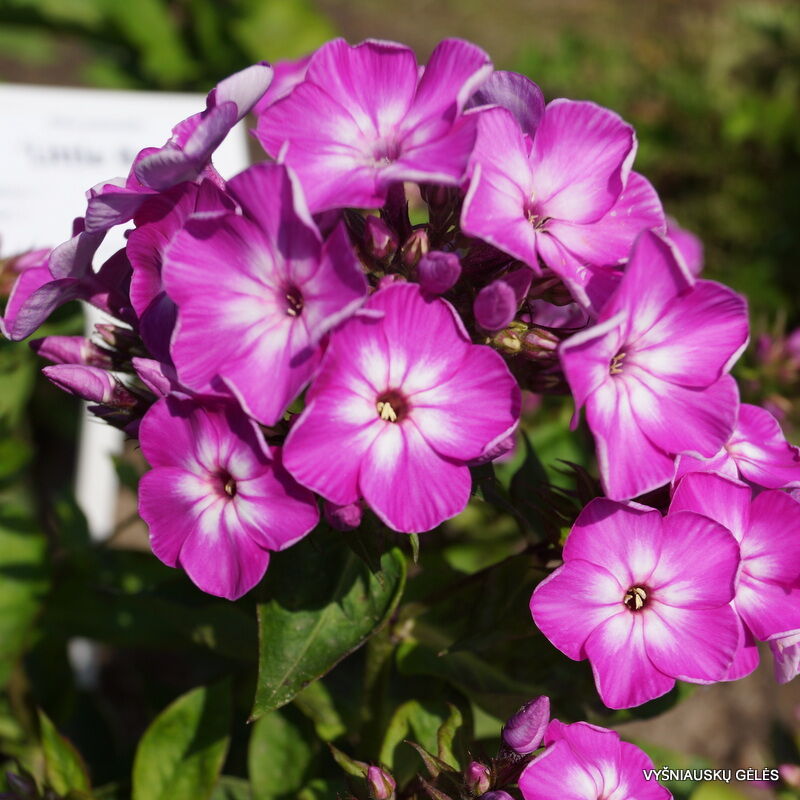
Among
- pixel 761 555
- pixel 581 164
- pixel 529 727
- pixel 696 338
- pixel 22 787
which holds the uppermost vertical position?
pixel 581 164

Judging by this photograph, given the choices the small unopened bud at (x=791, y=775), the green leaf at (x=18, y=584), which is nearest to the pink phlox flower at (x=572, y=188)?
the small unopened bud at (x=791, y=775)

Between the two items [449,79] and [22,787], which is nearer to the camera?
[449,79]

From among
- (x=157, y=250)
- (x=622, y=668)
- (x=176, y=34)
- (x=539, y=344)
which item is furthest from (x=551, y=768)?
(x=176, y=34)

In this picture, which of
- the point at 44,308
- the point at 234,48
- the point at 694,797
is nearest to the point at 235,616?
the point at 44,308

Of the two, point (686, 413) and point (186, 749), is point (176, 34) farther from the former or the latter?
point (686, 413)

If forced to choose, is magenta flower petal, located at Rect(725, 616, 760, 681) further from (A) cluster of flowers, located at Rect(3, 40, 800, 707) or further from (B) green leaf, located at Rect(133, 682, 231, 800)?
(B) green leaf, located at Rect(133, 682, 231, 800)

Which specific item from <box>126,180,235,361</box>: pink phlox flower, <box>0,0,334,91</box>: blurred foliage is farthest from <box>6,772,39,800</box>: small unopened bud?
<box>0,0,334,91</box>: blurred foliage
